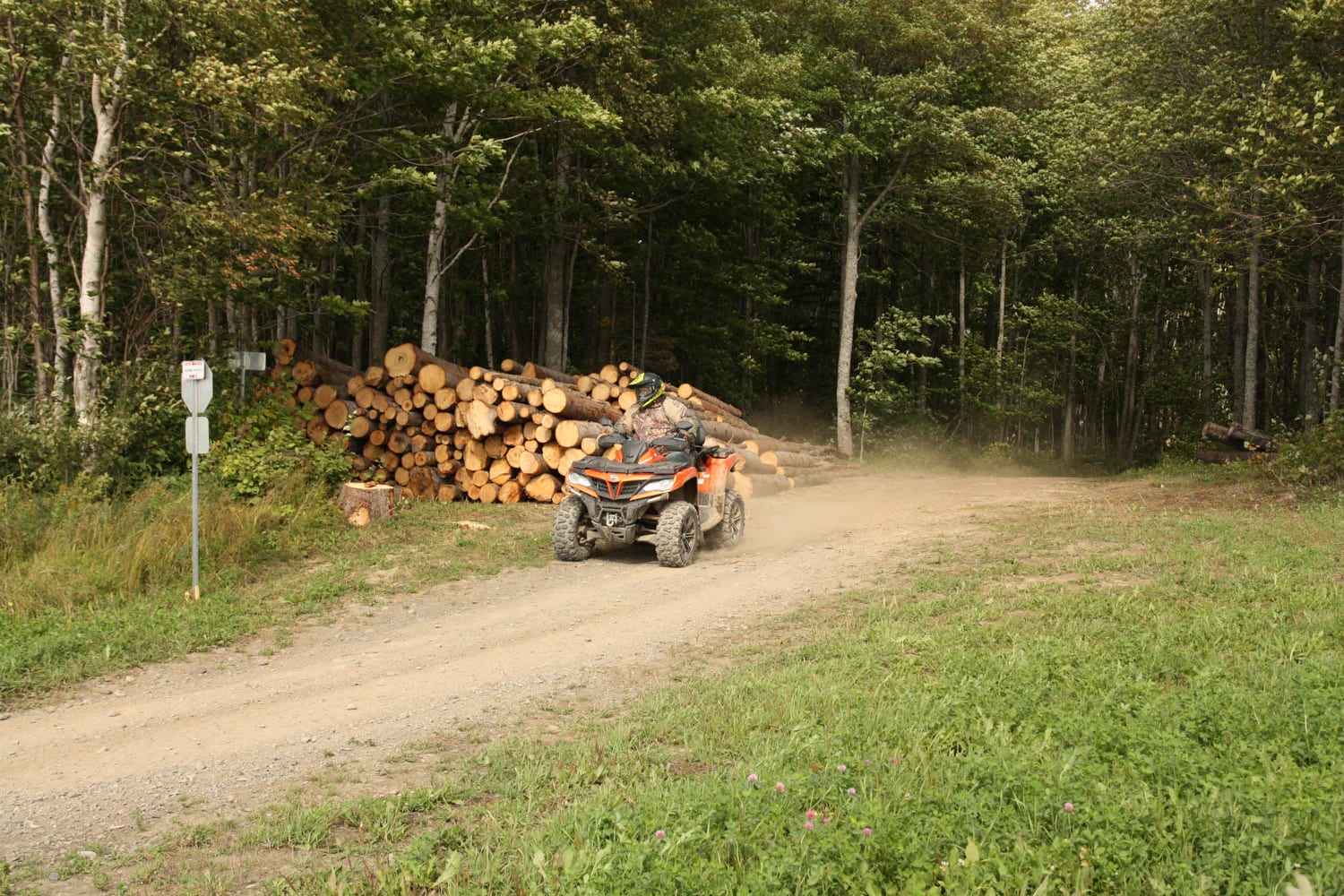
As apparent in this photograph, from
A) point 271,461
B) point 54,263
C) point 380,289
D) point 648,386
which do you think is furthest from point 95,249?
point 380,289

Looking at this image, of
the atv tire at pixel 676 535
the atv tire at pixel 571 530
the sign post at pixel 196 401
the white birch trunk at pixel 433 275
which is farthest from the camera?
the white birch trunk at pixel 433 275

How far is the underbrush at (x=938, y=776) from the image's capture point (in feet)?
12.0

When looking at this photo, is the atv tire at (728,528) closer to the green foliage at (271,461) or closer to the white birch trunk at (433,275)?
the green foliage at (271,461)

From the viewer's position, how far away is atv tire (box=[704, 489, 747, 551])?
12445 millimetres

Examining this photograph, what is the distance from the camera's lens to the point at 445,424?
1539 centimetres

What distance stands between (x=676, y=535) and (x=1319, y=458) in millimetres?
10841

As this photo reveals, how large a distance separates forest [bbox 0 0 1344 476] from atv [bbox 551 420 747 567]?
500 centimetres

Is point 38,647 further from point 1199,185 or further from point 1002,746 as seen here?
point 1199,185

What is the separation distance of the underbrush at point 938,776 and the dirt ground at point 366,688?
0.66 metres

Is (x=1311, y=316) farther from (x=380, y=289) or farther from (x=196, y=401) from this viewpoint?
(x=196, y=401)

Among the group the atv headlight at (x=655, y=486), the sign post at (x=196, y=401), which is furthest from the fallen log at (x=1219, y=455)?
the sign post at (x=196, y=401)

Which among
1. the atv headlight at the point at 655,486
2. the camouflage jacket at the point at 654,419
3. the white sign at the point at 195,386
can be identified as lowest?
the atv headlight at the point at 655,486

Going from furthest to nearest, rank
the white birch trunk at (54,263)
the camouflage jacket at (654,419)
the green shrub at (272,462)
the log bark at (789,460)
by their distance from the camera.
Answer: the log bark at (789,460) < the green shrub at (272,462) < the camouflage jacket at (654,419) < the white birch trunk at (54,263)

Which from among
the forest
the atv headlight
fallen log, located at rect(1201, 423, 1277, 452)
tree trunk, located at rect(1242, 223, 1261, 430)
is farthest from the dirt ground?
tree trunk, located at rect(1242, 223, 1261, 430)
